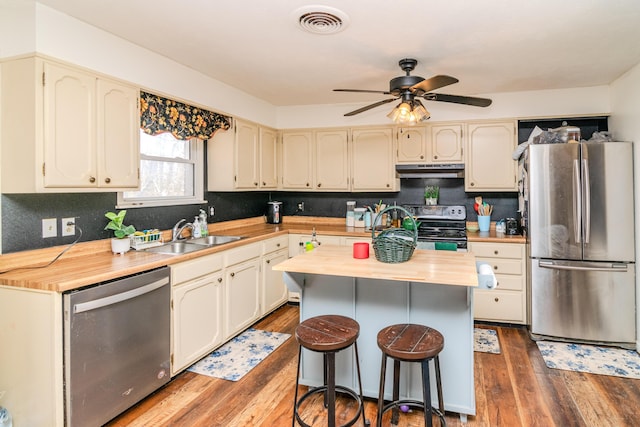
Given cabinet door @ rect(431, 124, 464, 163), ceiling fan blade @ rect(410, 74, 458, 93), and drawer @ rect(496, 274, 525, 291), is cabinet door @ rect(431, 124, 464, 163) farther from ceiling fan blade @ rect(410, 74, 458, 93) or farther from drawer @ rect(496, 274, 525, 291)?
ceiling fan blade @ rect(410, 74, 458, 93)

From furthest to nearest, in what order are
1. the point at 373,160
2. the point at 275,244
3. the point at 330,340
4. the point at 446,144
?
the point at 373,160
the point at 446,144
the point at 275,244
the point at 330,340

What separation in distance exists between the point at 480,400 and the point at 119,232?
8.74ft

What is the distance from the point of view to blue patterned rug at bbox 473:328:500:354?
10.5 feet

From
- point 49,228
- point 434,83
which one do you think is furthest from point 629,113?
point 49,228

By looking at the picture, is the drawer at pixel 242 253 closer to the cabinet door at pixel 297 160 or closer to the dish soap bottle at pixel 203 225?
the dish soap bottle at pixel 203 225

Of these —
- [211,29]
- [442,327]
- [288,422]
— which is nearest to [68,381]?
[288,422]

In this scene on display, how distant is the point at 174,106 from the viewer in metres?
3.04

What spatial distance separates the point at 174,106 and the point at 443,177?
2.87 metres

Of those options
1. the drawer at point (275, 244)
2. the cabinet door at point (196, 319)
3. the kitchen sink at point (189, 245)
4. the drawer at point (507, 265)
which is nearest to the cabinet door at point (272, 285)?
Result: the drawer at point (275, 244)

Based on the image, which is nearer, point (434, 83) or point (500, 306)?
point (434, 83)

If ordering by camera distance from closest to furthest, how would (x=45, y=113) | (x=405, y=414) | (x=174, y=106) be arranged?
(x=45, y=113) < (x=405, y=414) < (x=174, y=106)

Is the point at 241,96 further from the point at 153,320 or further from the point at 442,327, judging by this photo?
the point at 442,327

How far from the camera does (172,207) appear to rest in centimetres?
337

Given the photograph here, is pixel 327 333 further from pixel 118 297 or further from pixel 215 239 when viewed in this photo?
pixel 215 239
